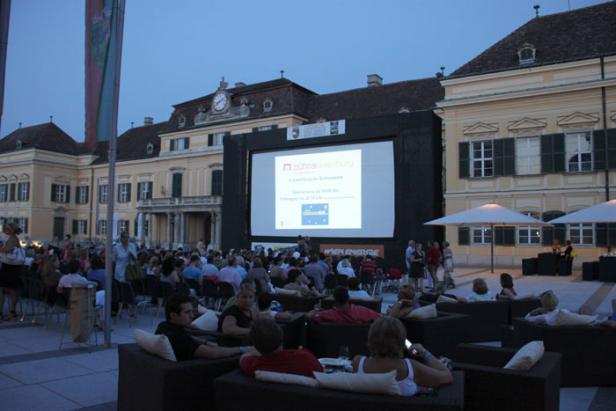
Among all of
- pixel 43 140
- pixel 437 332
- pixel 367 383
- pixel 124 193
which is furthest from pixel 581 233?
pixel 43 140

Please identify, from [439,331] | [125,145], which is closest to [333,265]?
[439,331]

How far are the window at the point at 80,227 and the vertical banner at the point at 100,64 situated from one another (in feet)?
131

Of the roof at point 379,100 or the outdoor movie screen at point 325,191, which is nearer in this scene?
the outdoor movie screen at point 325,191

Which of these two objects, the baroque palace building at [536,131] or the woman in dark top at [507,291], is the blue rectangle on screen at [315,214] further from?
the woman in dark top at [507,291]

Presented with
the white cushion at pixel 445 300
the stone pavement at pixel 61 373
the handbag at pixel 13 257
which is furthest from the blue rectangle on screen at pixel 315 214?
the white cushion at pixel 445 300

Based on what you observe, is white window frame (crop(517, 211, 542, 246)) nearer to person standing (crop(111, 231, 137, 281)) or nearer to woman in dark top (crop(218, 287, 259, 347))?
person standing (crop(111, 231, 137, 281))

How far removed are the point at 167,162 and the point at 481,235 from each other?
23703 mm

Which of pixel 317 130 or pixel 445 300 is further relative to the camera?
pixel 317 130

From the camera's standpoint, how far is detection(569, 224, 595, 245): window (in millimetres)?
19125

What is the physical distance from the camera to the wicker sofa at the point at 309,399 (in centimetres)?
239

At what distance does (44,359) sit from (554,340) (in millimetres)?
5186

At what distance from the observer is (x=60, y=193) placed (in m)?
43.1

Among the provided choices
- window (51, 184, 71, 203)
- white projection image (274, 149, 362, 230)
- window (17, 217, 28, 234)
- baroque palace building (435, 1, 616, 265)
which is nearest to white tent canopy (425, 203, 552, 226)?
white projection image (274, 149, 362, 230)

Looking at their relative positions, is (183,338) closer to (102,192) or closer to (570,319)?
(570,319)
